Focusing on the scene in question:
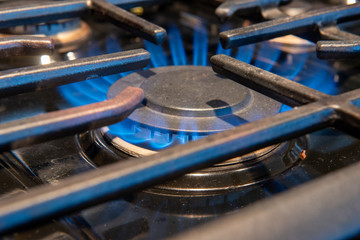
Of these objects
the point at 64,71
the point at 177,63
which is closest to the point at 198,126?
the point at 64,71

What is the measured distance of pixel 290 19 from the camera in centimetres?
65

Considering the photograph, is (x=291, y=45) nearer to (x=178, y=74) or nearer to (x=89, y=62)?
(x=178, y=74)

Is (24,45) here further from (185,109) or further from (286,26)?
(286,26)

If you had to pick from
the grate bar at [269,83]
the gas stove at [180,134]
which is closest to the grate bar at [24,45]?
the gas stove at [180,134]

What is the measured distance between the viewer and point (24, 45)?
1.81 ft

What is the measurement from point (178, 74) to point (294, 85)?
0.22 m

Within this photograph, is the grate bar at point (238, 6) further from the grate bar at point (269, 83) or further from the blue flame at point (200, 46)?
the grate bar at point (269, 83)

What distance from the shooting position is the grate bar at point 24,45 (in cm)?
54

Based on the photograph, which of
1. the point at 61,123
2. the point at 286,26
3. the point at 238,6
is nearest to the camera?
the point at 61,123

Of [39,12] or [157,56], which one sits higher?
[39,12]

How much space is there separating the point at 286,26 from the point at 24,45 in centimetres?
37

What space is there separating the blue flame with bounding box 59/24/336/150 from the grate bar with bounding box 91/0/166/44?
90 mm

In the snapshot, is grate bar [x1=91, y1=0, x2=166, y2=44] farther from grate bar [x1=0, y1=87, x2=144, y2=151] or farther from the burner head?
grate bar [x1=0, y1=87, x2=144, y2=151]

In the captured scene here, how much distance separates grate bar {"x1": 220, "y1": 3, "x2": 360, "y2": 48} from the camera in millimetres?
593
